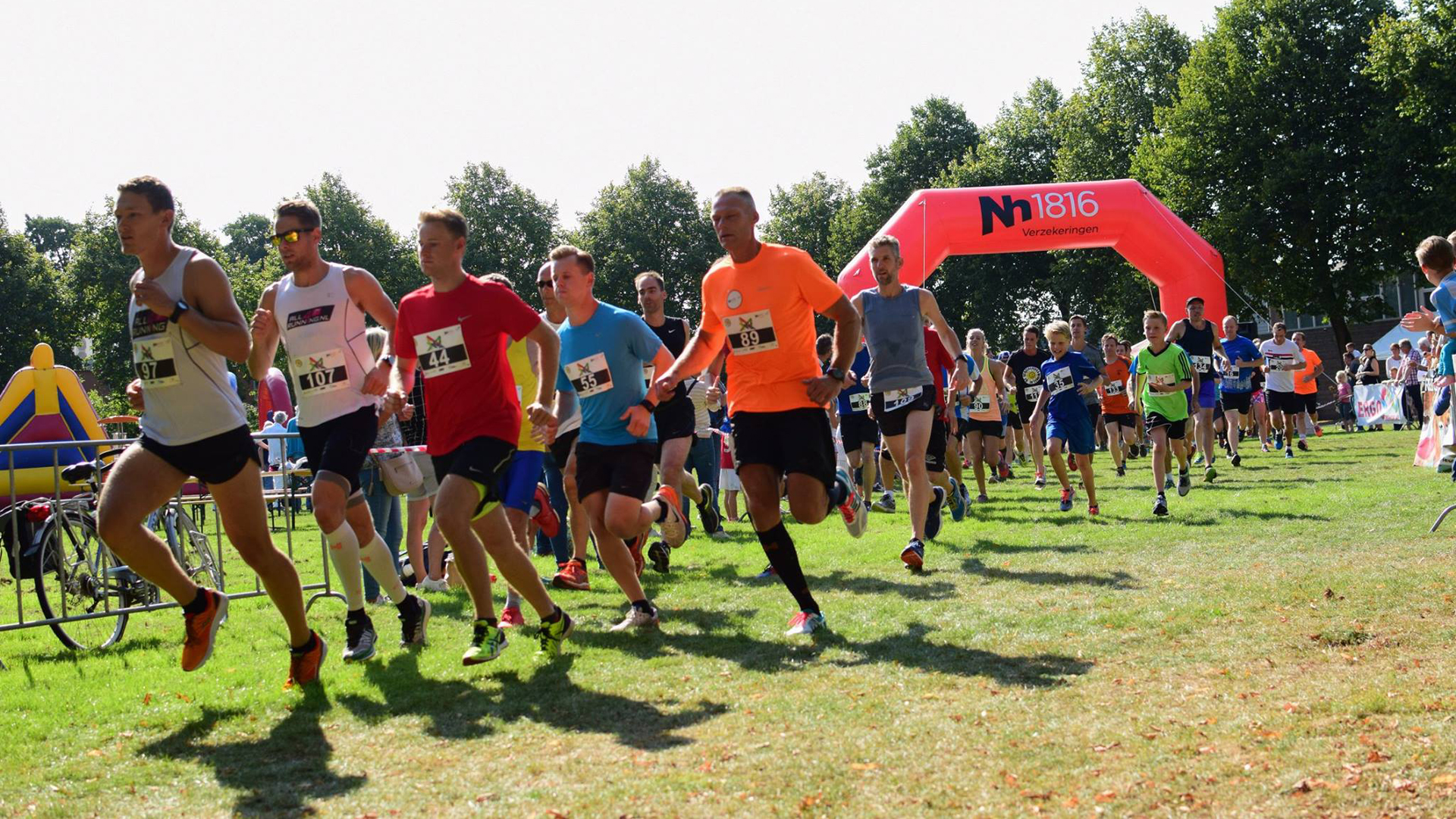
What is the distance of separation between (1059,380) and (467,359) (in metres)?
7.81

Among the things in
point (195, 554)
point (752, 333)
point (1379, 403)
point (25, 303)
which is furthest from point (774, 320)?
point (25, 303)

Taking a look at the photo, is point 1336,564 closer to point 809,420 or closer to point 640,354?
point 809,420

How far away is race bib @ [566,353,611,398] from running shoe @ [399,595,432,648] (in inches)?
56.0

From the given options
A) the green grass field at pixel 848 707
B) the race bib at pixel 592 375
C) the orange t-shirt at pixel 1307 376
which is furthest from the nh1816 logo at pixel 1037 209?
the race bib at pixel 592 375

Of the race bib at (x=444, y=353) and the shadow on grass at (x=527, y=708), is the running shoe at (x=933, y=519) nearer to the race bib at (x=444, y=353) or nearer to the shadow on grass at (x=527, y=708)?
the shadow on grass at (x=527, y=708)

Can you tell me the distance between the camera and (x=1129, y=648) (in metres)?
5.62

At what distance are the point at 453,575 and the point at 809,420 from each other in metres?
4.42

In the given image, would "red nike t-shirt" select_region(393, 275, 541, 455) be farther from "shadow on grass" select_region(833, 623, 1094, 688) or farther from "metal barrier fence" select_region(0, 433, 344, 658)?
"shadow on grass" select_region(833, 623, 1094, 688)

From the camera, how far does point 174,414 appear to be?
17.8 ft

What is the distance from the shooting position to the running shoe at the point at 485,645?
5.87 meters

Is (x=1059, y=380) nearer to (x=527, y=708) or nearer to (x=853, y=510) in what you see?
(x=853, y=510)

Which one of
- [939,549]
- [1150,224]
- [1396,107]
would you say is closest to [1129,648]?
[939,549]

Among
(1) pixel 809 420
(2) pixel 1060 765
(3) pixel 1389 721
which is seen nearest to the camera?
(2) pixel 1060 765

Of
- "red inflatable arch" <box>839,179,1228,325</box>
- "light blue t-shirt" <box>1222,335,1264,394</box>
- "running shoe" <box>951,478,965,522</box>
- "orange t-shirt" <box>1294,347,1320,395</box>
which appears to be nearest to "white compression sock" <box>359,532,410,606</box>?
"running shoe" <box>951,478,965,522</box>
